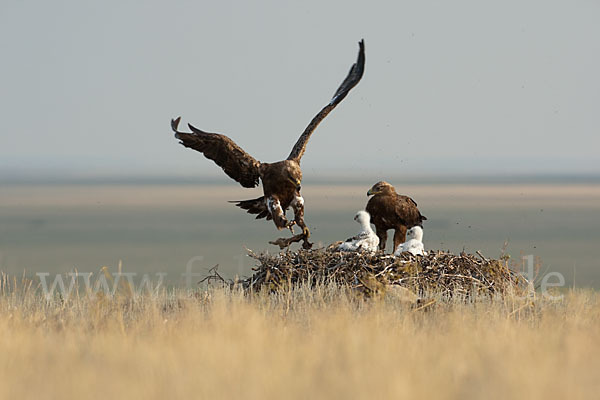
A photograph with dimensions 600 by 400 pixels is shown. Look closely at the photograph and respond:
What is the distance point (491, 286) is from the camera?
37.7 feet

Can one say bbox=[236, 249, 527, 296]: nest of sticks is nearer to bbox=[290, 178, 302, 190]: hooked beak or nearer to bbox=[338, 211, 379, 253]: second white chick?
bbox=[338, 211, 379, 253]: second white chick

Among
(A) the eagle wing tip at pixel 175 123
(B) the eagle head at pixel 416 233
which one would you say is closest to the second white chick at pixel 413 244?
(B) the eagle head at pixel 416 233

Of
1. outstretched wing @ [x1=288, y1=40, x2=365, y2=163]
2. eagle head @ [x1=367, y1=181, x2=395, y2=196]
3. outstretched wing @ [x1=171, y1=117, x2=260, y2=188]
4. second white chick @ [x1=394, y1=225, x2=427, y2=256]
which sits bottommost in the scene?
second white chick @ [x1=394, y1=225, x2=427, y2=256]

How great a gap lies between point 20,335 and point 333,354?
3.30m

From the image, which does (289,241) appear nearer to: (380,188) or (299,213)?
(299,213)

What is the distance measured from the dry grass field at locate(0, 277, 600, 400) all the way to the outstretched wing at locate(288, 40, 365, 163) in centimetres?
235

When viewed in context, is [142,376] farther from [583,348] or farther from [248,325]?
[583,348]

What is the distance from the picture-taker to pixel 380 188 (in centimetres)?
→ 1235

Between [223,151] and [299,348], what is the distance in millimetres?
5287

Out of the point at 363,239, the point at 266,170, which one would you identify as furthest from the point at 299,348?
the point at 266,170

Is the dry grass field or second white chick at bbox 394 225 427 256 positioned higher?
second white chick at bbox 394 225 427 256

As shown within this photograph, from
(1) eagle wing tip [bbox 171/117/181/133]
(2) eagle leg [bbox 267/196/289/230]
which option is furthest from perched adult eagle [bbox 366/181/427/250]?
(1) eagle wing tip [bbox 171/117/181/133]

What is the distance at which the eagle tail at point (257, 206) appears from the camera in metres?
12.1

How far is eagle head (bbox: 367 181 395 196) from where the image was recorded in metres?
12.3
